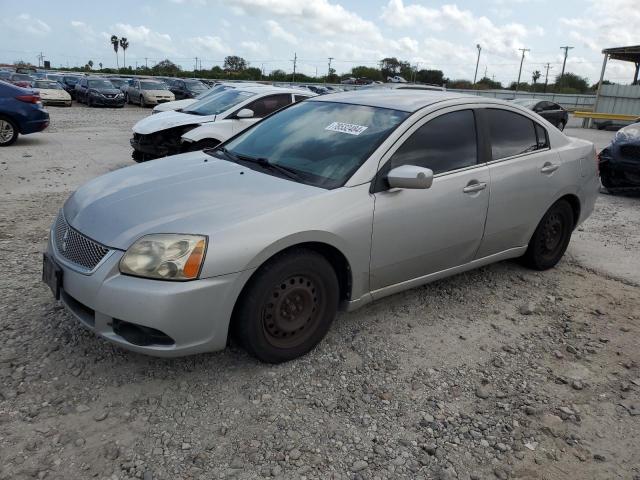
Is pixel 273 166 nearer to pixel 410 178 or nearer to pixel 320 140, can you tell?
pixel 320 140

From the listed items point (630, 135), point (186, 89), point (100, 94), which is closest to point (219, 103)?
point (630, 135)

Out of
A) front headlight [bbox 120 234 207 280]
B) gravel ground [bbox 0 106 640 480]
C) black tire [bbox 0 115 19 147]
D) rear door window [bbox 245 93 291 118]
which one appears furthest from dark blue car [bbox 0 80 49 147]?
front headlight [bbox 120 234 207 280]

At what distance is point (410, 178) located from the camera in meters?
3.24

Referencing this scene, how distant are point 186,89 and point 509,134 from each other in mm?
28359

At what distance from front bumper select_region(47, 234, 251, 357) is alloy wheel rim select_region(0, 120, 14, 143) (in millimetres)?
10008

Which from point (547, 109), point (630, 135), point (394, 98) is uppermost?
point (547, 109)

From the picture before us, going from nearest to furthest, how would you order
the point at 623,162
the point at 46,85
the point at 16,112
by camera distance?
1. the point at 623,162
2. the point at 16,112
3. the point at 46,85

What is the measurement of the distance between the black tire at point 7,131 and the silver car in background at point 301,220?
8998 millimetres

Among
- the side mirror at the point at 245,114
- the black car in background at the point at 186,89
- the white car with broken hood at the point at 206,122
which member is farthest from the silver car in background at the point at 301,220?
the black car in background at the point at 186,89

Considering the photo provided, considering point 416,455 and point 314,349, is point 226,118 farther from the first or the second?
point 416,455

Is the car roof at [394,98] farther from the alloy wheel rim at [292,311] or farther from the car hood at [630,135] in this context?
the car hood at [630,135]

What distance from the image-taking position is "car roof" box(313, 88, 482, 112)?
12.6 ft

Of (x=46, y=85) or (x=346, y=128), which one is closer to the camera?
(x=346, y=128)

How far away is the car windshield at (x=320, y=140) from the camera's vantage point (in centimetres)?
344
